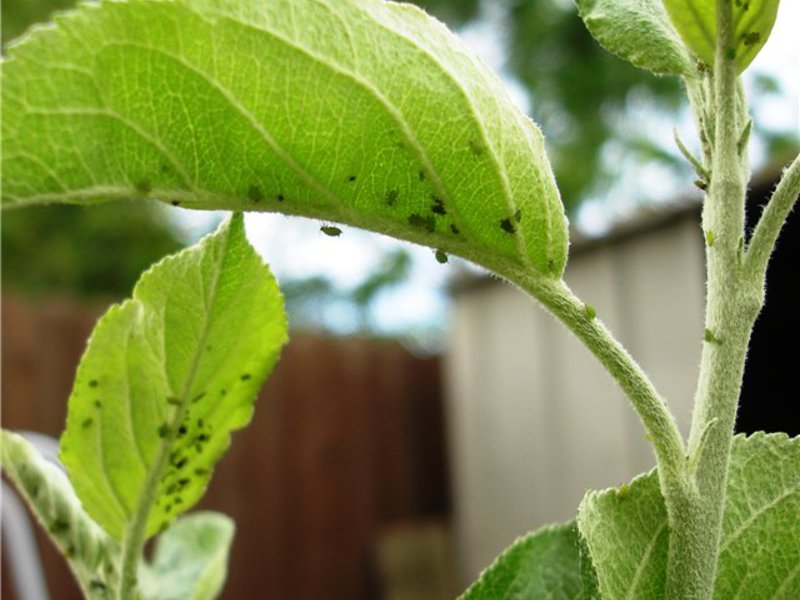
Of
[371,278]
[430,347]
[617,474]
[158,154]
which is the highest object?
[371,278]

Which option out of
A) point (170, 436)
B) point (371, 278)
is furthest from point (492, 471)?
point (170, 436)

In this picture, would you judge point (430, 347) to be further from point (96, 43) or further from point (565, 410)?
point (96, 43)

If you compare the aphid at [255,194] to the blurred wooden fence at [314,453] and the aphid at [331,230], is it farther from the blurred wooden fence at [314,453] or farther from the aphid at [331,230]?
the blurred wooden fence at [314,453]

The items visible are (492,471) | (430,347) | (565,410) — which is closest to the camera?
(565,410)

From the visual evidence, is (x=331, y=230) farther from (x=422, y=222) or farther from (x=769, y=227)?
(x=769, y=227)

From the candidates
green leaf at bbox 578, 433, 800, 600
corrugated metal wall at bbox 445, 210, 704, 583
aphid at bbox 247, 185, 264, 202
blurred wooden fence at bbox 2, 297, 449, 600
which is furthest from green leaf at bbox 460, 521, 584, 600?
blurred wooden fence at bbox 2, 297, 449, 600

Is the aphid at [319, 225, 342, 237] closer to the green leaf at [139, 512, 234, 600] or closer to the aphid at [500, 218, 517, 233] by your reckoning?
the aphid at [500, 218, 517, 233]
